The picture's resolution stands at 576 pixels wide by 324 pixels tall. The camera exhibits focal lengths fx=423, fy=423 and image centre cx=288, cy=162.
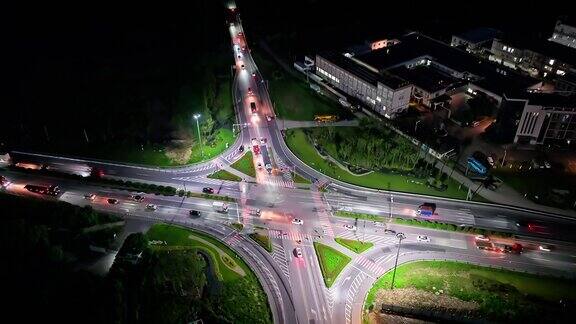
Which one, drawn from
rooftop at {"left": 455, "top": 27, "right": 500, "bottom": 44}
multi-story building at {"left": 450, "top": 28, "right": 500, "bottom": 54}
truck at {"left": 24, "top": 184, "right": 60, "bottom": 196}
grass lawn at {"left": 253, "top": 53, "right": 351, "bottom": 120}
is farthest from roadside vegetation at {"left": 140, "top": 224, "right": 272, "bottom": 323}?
rooftop at {"left": 455, "top": 27, "right": 500, "bottom": 44}

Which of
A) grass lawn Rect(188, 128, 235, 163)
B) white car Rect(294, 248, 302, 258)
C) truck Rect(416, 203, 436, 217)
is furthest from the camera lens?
grass lawn Rect(188, 128, 235, 163)

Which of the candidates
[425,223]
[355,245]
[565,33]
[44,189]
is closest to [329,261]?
[355,245]

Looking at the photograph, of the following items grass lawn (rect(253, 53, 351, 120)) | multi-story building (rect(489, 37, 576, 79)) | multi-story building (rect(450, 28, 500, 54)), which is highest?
multi-story building (rect(450, 28, 500, 54))

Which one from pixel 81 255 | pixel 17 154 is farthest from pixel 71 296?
pixel 17 154

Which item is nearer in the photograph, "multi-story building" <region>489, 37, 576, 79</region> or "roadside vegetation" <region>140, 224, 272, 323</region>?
"roadside vegetation" <region>140, 224, 272, 323</region>

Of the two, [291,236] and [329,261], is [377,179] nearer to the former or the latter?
[291,236]

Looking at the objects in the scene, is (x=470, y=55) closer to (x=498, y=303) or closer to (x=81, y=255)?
(x=498, y=303)

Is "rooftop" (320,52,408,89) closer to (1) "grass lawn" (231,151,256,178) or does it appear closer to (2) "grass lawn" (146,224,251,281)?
(1) "grass lawn" (231,151,256,178)

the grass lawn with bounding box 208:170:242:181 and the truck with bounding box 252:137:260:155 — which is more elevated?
the truck with bounding box 252:137:260:155
